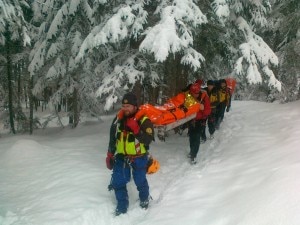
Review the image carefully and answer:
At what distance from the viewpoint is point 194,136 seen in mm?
9789

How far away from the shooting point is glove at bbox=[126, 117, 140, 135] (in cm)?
673

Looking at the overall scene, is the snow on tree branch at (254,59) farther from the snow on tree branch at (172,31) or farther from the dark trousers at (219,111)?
the dark trousers at (219,111)

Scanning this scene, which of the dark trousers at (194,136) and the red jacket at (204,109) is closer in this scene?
the dark trousers at (194,136)

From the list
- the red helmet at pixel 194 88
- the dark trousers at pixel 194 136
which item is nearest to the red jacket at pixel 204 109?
the dark trousers at pixel 194 136

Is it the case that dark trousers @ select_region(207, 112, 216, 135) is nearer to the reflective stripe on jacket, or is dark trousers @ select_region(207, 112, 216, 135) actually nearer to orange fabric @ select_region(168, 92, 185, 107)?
orange fabric @ select_region(168, 92, 185, 107)

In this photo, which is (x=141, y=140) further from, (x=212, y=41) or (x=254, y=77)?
(x=212, y=41)

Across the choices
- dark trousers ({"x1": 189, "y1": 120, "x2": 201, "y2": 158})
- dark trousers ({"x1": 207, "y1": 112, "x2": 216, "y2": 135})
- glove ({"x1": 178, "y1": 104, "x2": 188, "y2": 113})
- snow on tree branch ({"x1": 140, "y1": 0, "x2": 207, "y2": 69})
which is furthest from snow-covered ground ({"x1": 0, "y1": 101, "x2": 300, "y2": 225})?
snow on tree branch ({"x1": 140, "y1": 0, "x2": 207, "y2": 69})

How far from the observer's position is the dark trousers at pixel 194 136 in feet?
31.8

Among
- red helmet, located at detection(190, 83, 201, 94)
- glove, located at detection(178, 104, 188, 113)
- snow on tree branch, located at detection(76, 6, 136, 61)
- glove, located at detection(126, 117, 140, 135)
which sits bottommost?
glove, located at detection(126, 117, 140, 135)

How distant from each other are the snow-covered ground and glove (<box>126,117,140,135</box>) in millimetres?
1509

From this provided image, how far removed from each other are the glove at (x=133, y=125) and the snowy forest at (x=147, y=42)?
1.71 metres

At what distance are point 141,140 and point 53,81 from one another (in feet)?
40.0

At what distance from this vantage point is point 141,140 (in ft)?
21.9

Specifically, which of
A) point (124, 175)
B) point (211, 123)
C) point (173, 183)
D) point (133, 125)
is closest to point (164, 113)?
point (173, 183)
